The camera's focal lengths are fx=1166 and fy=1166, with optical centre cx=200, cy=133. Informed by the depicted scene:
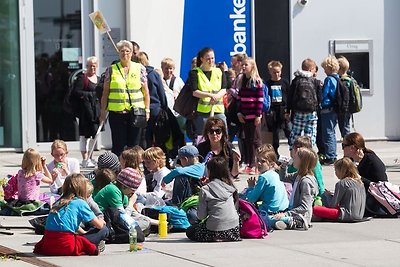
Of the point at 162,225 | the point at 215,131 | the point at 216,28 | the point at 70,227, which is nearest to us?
the point at 70,227

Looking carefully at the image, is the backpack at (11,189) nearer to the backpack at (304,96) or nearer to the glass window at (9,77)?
the backpack at (304,96)

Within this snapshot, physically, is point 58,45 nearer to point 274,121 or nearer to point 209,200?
point 274,121

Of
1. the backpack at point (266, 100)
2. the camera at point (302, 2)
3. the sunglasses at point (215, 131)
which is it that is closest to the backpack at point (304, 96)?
the backpack at point (266, 100)

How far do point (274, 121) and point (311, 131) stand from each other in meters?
0.65

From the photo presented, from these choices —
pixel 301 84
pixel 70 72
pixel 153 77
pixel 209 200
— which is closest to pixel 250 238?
pixel 209 200

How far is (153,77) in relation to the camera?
17219 mm

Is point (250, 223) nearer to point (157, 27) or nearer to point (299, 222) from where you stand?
point (299, 222)

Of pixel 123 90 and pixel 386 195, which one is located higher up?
pixel 123 90

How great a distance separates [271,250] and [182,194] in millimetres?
2034

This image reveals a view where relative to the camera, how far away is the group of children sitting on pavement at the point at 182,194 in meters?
11.1

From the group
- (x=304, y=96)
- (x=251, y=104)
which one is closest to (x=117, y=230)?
(x=251, y=104)

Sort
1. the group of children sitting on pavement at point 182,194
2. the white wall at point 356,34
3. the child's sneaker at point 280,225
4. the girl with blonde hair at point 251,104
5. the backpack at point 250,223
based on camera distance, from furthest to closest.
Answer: the white wall at point 356,34
the girl with blonde hair at point 251,104
the child's sneaker at point 280,225
the backpack at point 250,223
the group of children sitting on pavement at point 182,194

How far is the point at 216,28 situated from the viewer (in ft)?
73.8

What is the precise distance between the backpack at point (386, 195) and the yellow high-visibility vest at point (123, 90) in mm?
4197
